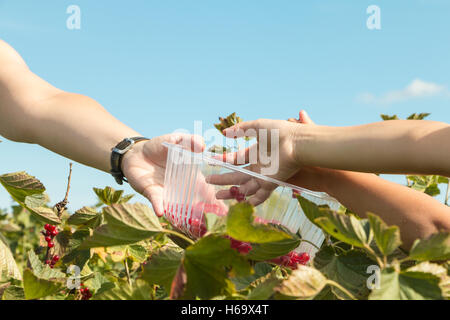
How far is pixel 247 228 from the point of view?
581 mm

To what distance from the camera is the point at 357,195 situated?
50.1 inches

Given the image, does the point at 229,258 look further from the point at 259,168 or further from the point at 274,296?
the point at 259,168

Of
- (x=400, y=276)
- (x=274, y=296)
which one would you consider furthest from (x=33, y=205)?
(x=400, y=276)

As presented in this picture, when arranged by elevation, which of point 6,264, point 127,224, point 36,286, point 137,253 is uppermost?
point 127,224

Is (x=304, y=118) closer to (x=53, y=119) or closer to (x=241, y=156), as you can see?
(x=241, y=156)

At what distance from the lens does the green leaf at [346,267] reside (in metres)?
0.68

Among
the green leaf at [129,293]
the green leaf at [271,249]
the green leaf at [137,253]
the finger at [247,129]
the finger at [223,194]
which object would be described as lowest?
the green leaf at [137,253]

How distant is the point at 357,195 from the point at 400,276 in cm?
74

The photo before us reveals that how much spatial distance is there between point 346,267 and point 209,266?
0.80ft

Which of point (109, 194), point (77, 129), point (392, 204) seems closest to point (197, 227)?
point (109, 194)

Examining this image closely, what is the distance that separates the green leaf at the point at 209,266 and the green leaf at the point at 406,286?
0.53 feet

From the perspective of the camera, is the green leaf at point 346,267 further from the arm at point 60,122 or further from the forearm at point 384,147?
the arm at point 60,122

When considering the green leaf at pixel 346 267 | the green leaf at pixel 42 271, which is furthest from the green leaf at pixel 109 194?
the green leaf at pixel 346 267

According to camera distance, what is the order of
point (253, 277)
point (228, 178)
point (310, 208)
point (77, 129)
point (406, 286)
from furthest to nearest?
point (77, 129)
point (228, 178)
point (253, 277)
point (310, 208)
point (406, 286)
